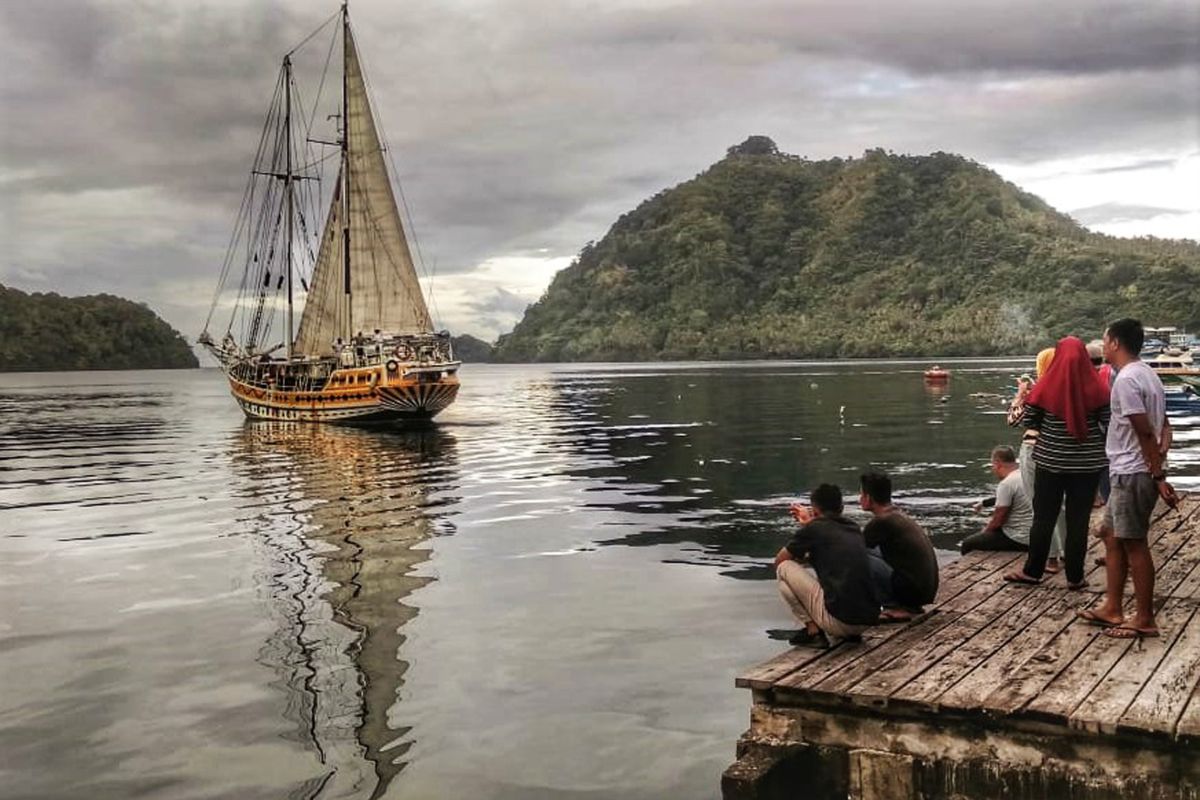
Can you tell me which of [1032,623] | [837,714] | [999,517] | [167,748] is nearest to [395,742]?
[167,748]

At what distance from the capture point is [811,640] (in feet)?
29.2

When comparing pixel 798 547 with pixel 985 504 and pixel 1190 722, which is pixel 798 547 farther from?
pixel 985 504

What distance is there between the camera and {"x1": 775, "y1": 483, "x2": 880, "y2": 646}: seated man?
849 cm

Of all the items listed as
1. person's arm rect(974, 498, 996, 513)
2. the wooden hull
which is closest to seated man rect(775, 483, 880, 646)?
person's arm rect(974, 498, 996, 513)

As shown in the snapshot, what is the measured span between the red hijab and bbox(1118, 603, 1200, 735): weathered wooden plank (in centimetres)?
231

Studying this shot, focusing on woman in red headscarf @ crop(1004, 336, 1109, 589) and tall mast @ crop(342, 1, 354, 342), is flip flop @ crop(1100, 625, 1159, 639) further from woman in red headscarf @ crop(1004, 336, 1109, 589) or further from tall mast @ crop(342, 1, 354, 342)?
tall mast @ crop(342, 1, 354, 342)

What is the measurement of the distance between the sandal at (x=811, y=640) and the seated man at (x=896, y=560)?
0.80 meters

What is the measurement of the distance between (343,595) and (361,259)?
173 ft

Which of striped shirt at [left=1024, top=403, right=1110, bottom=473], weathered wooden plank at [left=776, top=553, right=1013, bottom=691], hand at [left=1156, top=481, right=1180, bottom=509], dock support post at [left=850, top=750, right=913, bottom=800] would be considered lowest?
dock support post at [left=850, top=750, right=913, bottom=800]

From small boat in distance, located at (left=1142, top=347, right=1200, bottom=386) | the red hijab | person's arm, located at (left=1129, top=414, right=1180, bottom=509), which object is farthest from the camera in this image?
small boat in distance, located at (left=1142, top=347, right=1200, bottom=386)

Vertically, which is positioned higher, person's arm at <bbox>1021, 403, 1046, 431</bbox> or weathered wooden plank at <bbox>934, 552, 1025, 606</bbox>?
person's arm at <bbox>1021, 403, 1046, 431</bbox>

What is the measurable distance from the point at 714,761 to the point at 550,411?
218 ft

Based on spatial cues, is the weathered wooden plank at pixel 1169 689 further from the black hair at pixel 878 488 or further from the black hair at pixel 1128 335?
the black hair at pixel 878 488

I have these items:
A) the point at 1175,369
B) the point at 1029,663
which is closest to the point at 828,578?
the point at 1029,663
